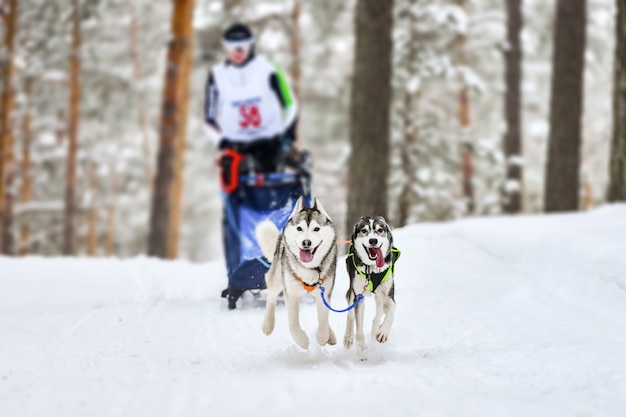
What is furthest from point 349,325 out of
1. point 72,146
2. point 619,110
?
point 72,146

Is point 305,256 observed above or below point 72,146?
below

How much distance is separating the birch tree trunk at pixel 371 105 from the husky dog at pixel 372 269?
4658 mm

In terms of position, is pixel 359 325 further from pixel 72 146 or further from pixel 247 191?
pixel 72 146

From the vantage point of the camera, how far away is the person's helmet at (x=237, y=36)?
540 centimetres

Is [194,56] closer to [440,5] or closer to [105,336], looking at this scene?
Answer: [440,5]

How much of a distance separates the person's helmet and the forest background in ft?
5.80

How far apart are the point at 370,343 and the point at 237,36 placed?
325 cm

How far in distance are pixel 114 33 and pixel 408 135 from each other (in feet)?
49.6

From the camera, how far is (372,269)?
3000 mm

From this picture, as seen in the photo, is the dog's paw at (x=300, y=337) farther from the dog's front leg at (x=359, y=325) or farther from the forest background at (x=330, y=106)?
the forest background at (x=330, y=106)

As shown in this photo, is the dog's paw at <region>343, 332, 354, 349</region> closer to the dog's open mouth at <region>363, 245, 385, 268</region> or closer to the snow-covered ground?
the snow-covered ground

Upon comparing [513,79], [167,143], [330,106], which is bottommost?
[167,143]

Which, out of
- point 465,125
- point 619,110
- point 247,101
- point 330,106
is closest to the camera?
point 247,101

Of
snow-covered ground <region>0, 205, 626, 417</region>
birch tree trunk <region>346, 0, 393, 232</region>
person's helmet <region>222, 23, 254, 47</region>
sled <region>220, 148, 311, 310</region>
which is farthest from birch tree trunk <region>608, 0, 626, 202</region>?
person's helmet <region>222, 23, 254, 47</region>
